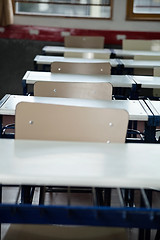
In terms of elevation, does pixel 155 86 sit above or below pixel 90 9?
below

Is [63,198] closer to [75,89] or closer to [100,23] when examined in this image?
[75,89]

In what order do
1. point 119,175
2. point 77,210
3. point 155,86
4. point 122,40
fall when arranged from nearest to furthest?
point 77,210
point 119,175
point 155,86
point 122,40

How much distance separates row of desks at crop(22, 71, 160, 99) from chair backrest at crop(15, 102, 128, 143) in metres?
1.52

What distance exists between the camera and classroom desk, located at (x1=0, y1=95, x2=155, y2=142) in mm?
2736

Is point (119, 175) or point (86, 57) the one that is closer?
point (119, 175)

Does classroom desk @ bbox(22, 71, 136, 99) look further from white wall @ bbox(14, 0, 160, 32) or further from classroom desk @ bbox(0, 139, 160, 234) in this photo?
white wall @ bbox(14, 0, 160, 32)

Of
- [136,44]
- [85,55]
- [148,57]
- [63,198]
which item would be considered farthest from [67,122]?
Answer: [136,44]

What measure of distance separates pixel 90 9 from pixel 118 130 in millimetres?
4896

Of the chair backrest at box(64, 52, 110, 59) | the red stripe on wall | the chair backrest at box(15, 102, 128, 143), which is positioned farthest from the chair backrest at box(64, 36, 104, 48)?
the chair backrest at box(15, 102, 128, 143)

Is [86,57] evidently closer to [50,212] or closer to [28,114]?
[28,114]

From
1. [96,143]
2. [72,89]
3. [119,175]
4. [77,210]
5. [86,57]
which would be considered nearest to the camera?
[77,210]

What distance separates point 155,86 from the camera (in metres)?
3.83

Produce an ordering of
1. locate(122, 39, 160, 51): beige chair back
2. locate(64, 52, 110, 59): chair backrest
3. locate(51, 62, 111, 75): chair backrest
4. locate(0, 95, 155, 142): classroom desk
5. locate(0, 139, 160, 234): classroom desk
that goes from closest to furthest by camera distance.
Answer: locate(0, 139, 160, 234): classroom desk, locate(0, 95, 155, 142): classroom desk, locate(51, 62, 111, 75): chair backrest, locate(64, 52, 110, 59): chair backrest, locate(122, 39, 160, 51): beige chair back

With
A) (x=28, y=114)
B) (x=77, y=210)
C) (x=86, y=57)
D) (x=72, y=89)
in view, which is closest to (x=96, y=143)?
(x=28, y=114)
